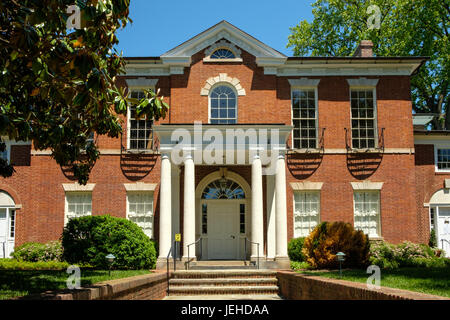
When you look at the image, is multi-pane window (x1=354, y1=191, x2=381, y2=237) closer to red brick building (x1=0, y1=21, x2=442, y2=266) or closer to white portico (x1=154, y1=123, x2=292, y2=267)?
red brick building (x1=0, y1=21, x2=442, y2=266)

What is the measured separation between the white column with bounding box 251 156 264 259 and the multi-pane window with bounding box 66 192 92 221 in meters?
7.52

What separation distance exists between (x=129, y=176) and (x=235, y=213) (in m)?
4.78

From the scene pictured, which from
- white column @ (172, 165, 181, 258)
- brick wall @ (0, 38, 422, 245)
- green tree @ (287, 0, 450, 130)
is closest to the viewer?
white column @ (172, 165, 181, 258)

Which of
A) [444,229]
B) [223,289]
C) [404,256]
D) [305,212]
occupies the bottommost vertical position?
[223,289]

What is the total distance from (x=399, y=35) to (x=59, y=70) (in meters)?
29.4

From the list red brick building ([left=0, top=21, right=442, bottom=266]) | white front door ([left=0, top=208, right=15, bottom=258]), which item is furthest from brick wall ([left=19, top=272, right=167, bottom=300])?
white front door ([left=0, top=208, right=15, bottom=258])

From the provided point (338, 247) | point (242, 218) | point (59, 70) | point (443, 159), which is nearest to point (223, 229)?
point (242, 218)

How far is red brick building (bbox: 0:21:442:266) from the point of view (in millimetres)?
20812

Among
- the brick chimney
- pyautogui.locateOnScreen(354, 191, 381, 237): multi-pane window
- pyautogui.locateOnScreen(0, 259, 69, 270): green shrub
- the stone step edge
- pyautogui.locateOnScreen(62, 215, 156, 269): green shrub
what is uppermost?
the brick chimney

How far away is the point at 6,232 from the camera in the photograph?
69.2 feet


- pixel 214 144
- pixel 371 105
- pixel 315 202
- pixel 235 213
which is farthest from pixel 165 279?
pixel 371 105

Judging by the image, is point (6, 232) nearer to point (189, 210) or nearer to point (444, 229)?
point (189, 210)

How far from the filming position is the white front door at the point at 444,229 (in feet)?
70.6

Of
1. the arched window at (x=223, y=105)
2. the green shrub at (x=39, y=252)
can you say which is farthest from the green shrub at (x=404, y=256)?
the green shrub at (x=39, y=252)
